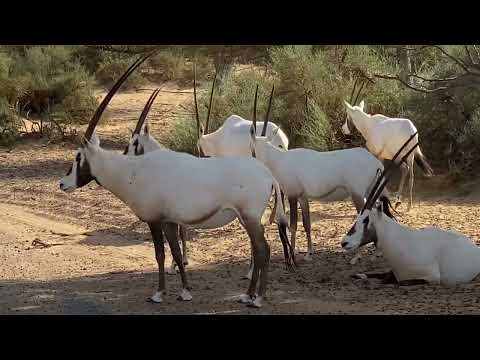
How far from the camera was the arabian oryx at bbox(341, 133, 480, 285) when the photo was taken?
21.6ft

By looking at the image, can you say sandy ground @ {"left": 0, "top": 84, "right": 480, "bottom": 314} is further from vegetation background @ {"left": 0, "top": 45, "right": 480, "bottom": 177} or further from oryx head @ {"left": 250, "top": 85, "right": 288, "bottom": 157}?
vegetation background @ {"left": 0, "top": 45, "right": 480, "bottom": 177}

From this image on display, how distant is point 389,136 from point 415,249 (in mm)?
3310

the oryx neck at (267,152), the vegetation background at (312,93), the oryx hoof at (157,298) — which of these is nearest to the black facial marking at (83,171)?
the oryx hoof at (157,298)

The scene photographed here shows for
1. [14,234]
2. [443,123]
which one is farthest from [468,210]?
[14,234]

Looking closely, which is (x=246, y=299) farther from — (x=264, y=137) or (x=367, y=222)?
(x=264, y=137)

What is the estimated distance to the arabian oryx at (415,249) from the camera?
21.6 feet

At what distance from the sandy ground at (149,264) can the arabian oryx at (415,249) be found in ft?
0.48

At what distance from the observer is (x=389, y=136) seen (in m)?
9.78

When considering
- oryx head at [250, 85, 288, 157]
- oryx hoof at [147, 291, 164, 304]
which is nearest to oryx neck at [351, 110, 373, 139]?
oryx head at [250, 85, 288, 157]

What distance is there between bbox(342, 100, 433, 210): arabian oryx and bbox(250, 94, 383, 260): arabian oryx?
2.23 m

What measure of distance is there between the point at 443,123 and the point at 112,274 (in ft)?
20.1

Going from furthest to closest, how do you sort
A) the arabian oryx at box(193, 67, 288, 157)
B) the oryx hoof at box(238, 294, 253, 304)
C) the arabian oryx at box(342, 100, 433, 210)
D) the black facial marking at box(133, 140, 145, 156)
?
1. the arabian oryx at box(342, 100, 433, 210)
2. the arabian oryx at box(193, 67, 288, 157)
3. the black facial marking at box(133, 140, 145, 156)
4. the oryx hoof at box(238, 294, 253, 304)

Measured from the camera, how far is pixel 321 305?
6012mm

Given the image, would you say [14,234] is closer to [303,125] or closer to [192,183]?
[192,183]
